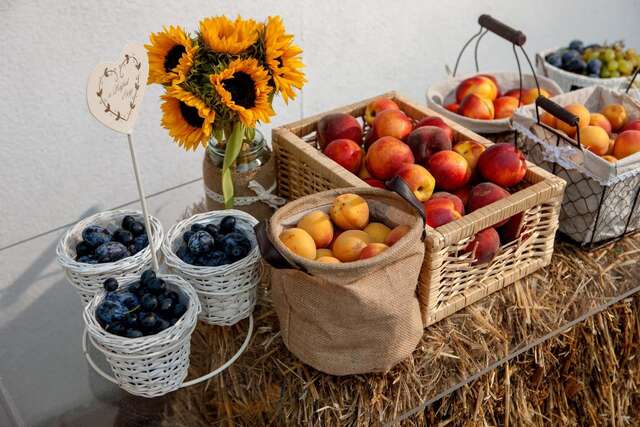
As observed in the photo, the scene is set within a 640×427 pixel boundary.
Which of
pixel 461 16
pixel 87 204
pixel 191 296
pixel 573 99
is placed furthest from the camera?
pixel 461 16

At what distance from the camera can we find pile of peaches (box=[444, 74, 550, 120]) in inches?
64.1

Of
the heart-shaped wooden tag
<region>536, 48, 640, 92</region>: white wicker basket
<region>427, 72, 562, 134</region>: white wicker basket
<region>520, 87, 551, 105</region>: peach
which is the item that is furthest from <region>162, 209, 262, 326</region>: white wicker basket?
<region>536, 48, 640, 92</region>: white wicker basket

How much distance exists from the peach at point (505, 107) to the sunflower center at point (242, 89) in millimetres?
728

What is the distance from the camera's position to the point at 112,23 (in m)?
1.91

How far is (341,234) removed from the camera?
1.17m

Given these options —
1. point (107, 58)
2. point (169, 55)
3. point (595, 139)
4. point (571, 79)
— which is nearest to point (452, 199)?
point (595, 139)

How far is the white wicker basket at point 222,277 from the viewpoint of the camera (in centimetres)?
114

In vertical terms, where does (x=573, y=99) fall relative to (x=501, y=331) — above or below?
above

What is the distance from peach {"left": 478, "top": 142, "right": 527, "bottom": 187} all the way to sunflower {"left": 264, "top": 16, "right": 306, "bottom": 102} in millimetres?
423

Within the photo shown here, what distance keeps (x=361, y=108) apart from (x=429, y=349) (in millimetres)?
663

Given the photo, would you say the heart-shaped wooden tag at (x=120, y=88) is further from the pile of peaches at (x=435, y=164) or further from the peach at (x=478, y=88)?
the peach at (x=478, y=88)

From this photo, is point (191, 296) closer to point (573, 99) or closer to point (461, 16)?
point (573, 99)

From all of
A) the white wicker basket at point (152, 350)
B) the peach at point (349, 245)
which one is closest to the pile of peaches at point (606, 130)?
the peach at point (349, 245)

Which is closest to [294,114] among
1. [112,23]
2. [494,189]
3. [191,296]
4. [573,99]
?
[112,23]
